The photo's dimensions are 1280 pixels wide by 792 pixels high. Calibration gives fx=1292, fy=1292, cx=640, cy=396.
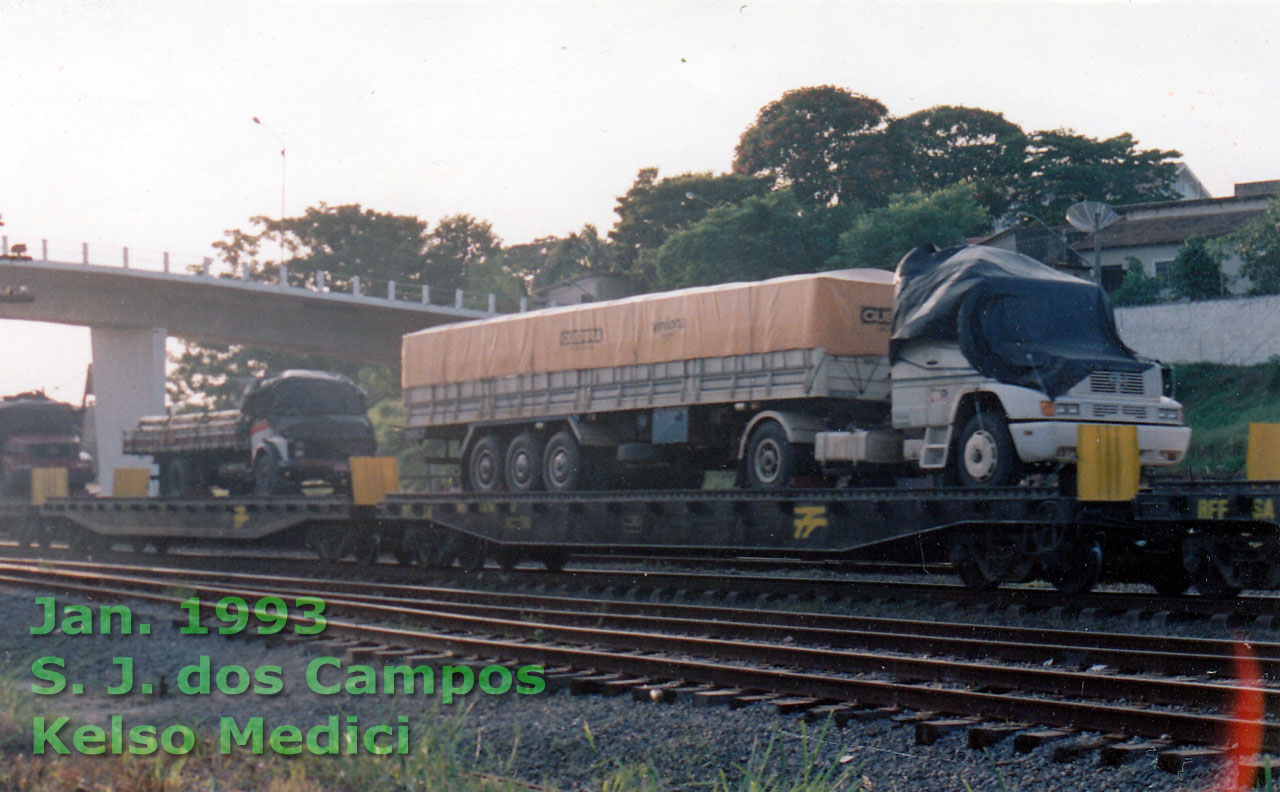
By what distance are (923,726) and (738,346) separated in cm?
995

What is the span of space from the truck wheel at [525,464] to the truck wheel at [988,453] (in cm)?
808

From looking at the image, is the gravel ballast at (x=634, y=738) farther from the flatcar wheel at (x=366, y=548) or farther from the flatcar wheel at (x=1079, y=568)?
the flatcar wheel at (x=366, y=548)

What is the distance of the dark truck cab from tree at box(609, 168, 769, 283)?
33558 millimetres

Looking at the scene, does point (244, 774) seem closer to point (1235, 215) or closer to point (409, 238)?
point (1235, 215)

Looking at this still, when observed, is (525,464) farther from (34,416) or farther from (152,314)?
(152,314)

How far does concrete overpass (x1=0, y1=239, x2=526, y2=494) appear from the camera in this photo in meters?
44.8

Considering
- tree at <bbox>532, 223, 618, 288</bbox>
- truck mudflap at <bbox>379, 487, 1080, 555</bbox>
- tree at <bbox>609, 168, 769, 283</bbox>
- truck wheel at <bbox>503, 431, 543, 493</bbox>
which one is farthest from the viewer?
tree at <bbox>532, 223, 618, 288</bbox>

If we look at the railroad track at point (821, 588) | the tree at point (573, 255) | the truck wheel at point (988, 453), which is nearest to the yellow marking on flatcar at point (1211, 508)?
the railroad track at point (821, 588)

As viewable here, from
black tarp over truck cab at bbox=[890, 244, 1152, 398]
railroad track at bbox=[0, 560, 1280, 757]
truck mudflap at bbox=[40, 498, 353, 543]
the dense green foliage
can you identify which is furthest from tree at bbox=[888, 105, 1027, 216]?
railroad track at bbox=[0, 560, 1280, 757]

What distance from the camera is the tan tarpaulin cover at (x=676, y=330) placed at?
15695 millimetres

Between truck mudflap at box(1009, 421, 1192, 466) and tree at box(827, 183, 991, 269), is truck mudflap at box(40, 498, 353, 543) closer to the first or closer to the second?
truck mudflap at box(1009, 421, 1192, 466)

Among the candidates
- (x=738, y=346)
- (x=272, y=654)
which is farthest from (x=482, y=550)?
(x=272, y=654)

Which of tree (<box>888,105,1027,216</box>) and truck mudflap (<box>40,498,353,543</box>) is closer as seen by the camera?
truck mudflap (<box>40,498,353,543</box>)

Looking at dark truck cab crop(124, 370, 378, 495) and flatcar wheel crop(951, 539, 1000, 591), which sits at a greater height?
→ dark truck cab crop(124, 370, 378, 495)
